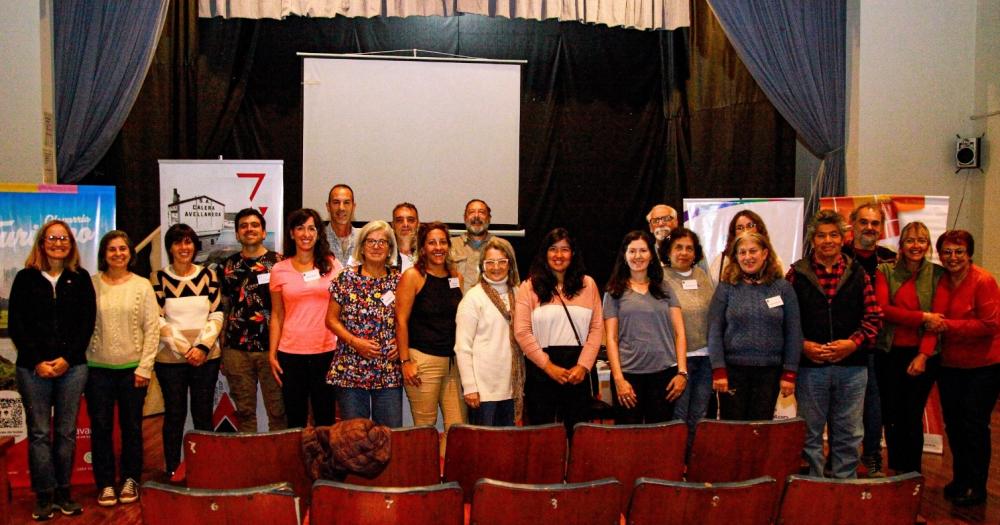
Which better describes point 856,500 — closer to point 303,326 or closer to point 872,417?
point 872,417

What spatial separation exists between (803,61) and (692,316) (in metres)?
2.94

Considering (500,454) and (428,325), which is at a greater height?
(428,325)

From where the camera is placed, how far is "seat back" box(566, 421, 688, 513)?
8.73 feet

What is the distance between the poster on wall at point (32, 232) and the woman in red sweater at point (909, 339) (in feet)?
13.8

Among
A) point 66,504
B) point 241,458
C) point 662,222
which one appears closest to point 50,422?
point 66,504

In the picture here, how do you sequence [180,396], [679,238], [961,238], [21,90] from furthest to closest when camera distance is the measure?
[21,90] → [180,396] → [679,238] → [961,238]

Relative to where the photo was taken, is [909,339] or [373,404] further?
[909,339]

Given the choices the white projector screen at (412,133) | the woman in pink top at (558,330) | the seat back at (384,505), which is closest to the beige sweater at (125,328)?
the woman in pink top at (558,330)

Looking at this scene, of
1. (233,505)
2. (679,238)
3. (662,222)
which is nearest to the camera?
(233,505)

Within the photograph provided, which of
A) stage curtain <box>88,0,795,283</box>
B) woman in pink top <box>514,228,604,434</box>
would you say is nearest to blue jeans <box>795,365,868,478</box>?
woman in pink top <box>514,228,604,434</box>

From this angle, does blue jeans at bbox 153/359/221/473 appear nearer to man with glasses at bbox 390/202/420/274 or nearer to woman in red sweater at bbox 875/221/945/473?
man with glasses at bbox 390/202/420/274

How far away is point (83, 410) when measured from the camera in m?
4.23

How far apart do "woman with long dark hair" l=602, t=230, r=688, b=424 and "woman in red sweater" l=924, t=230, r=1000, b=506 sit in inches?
50.4

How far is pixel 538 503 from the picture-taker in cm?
208
